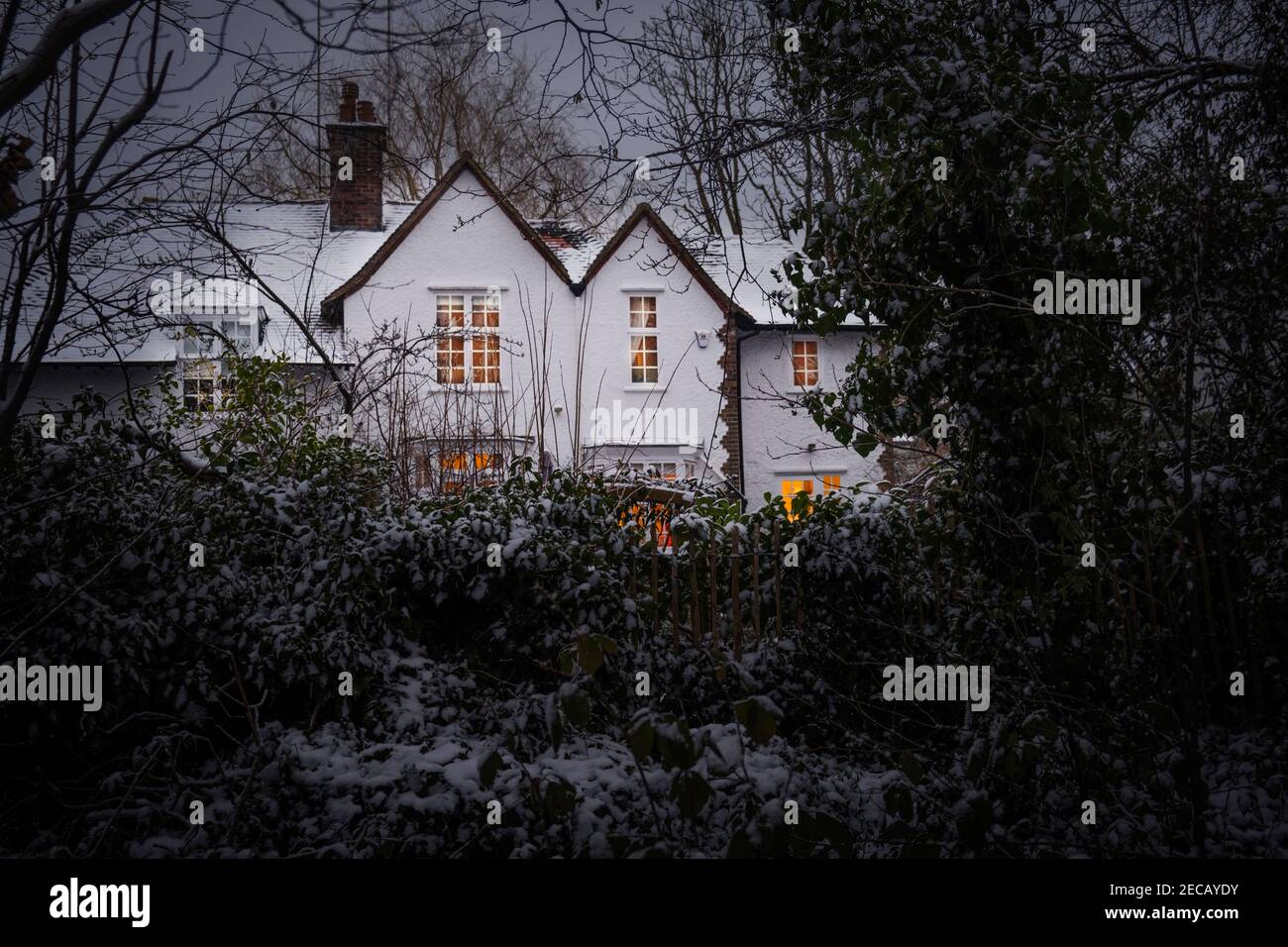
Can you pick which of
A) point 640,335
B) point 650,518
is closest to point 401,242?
point 640,335

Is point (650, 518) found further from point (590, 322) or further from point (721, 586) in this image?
point (590, 322)

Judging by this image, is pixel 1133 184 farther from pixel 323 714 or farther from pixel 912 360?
pixel 323 714

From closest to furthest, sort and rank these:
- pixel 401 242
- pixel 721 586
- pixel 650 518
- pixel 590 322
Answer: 1. pixel 721 586
2. pixel 650 518
3. pixel 401 242
4. pixel 590 322

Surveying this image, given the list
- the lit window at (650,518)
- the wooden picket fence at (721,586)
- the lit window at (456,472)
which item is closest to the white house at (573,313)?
the lit window at (456,472)

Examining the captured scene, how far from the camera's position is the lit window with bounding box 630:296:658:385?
1470 cm

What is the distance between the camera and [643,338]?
1477 cm

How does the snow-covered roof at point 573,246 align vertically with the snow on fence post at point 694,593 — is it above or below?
above

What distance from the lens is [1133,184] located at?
426 cm

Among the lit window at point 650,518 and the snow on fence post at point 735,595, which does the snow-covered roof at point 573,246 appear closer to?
the lit window at point 650,518

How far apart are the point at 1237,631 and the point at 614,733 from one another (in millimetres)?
2953

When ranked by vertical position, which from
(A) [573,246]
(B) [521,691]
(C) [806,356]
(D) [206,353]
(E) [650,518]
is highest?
(A) [573,246]

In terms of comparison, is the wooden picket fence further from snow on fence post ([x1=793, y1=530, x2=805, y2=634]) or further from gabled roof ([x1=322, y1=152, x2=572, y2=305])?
gabled roof ([x1=322, y1=152, x2=572, y2=305])

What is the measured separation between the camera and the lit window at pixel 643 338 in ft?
48.2

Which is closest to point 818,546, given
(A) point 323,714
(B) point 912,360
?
(B) point 912,360
